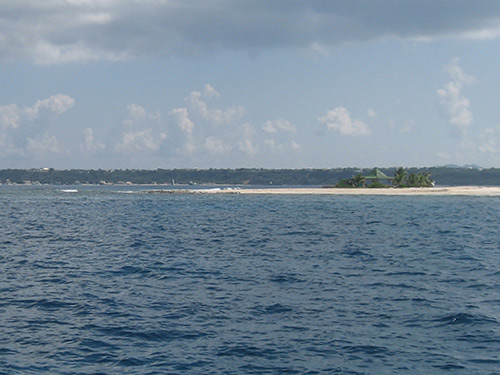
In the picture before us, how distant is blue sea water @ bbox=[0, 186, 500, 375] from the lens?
17688 mm

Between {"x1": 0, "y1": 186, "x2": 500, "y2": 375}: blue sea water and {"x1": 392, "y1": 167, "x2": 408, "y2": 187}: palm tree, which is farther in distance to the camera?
{"x1": 392, "y1": 167, "x2": 408, "y2": 187}: palm tree

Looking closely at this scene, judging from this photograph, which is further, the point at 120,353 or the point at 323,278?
the point at 323,278

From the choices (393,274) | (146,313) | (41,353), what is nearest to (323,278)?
(393,274)

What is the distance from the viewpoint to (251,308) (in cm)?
2422

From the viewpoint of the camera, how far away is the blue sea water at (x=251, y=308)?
17.7 metres

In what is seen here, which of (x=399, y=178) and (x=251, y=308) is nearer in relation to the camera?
(x=251, y=308)

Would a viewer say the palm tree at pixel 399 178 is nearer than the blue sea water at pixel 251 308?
No

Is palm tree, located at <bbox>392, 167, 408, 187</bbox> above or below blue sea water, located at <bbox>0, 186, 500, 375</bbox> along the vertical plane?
above

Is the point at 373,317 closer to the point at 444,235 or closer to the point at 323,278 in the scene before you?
the point at 323,278

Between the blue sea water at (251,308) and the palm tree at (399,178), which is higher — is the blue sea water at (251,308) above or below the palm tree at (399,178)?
below

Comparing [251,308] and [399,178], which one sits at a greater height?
[399,178]

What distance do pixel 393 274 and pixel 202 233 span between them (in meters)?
29.4

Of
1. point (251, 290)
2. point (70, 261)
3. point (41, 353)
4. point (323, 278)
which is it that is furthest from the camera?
point (70, 261)

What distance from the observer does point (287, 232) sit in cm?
5878
